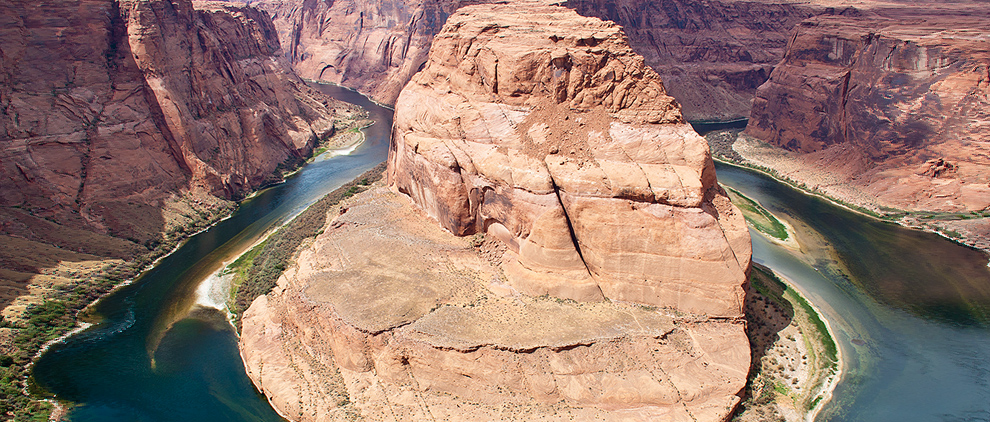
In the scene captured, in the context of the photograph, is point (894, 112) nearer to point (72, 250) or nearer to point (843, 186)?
point (843, 186)

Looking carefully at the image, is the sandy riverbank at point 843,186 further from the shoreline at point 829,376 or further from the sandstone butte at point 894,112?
the shoreline at point 829,376

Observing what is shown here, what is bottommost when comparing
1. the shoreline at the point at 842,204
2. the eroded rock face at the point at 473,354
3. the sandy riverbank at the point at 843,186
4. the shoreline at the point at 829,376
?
the shoreline at the point at 842,204

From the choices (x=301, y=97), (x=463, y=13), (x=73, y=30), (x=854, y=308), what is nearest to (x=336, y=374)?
(x=463, y=13)

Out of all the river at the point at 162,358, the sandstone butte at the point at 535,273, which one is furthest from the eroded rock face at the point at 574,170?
the river at the point at 162,358

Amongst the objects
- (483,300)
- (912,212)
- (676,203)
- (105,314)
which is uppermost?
(676,203)

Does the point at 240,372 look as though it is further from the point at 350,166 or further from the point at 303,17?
the point at 303,17

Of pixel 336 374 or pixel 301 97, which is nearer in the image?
pixel 336 374

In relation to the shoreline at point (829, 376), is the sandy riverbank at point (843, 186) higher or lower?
lower
